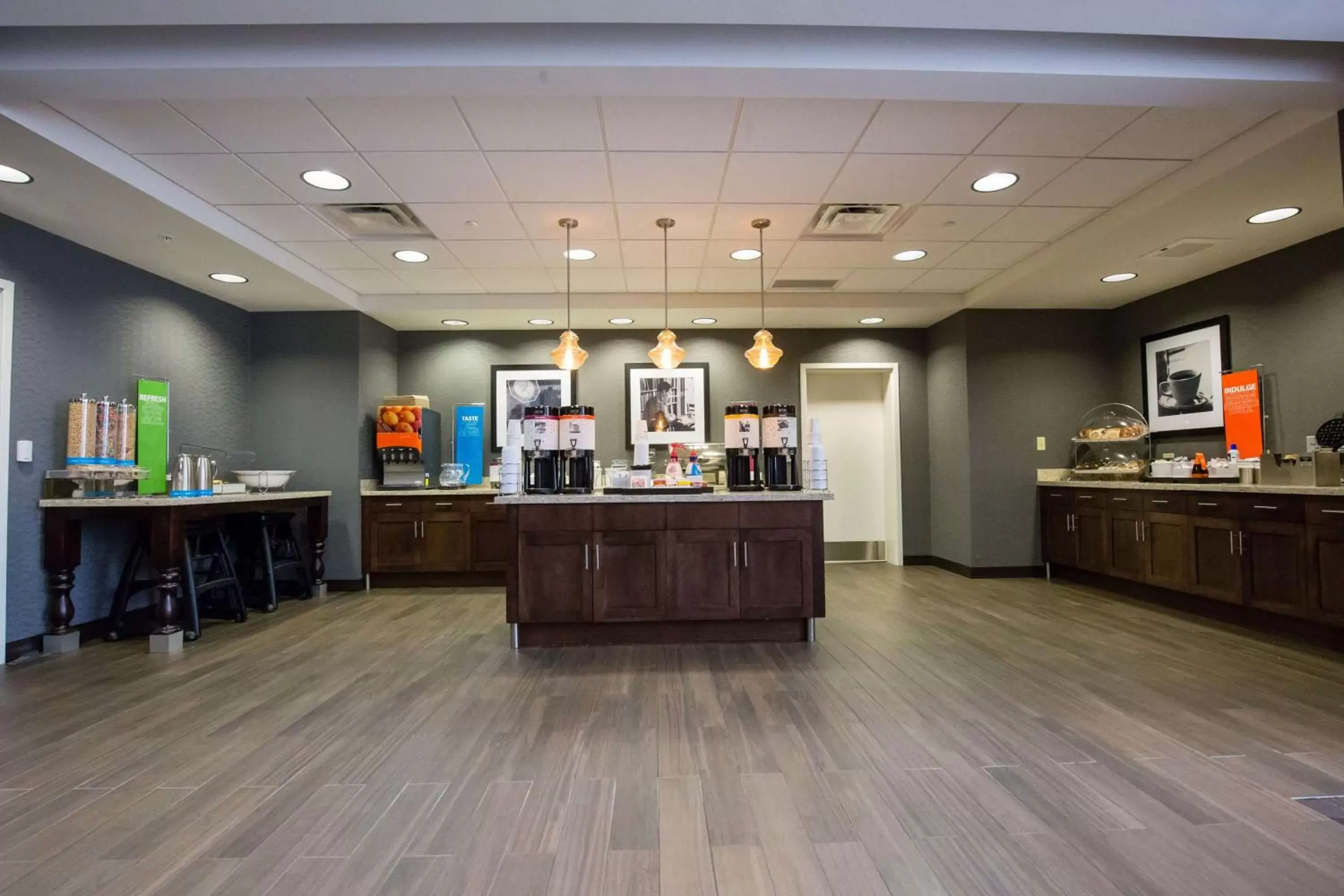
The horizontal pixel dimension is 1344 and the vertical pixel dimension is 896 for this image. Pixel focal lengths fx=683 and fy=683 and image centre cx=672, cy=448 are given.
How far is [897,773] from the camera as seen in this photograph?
2307mm

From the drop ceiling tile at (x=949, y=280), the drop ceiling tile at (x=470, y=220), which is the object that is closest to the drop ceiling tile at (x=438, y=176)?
the drop ceiling tile at (x=470, y=220)

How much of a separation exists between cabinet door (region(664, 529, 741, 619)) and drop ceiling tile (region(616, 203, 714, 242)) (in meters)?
2.00

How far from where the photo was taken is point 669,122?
3232 millimetres

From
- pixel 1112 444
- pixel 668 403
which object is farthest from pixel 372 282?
pixel 1112 444

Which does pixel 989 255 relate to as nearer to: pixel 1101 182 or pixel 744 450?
pixel 1101 182

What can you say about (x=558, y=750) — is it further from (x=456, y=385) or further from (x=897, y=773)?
(x=456, y=385)

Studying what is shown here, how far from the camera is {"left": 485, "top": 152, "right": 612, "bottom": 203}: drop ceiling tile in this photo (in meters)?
3.57

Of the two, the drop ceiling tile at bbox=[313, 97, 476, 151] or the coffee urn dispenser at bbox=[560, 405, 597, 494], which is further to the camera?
the coffee urn dispenser at bbox=[560, 405, 597, 494]

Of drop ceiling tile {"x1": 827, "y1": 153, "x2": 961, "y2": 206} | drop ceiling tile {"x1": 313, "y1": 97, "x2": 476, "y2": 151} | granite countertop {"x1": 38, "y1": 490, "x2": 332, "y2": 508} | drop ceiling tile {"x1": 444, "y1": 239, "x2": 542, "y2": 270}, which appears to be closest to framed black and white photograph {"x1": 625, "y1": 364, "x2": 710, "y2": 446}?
drop ceiling tile {"x1": 444, "y1": 239, "x2": 542, "y2": 270}

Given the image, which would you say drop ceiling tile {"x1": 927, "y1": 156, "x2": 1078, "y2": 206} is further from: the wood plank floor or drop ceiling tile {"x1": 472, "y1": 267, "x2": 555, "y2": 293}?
drop ceiling tile {"x1": 472, "y1": 267, "x2": 555, "y2": 293}

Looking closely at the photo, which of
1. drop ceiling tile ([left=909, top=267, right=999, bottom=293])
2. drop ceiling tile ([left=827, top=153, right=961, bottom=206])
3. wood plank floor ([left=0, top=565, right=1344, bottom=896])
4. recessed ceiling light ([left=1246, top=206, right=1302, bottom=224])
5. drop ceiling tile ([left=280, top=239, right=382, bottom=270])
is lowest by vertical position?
wood plank floor ([left=0, top=565, right=1344, bottom=896])

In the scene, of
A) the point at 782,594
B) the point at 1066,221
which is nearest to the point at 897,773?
the point at 782,594

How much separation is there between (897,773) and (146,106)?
412 centimetres

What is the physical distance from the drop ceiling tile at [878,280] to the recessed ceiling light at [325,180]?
388 centimetres
